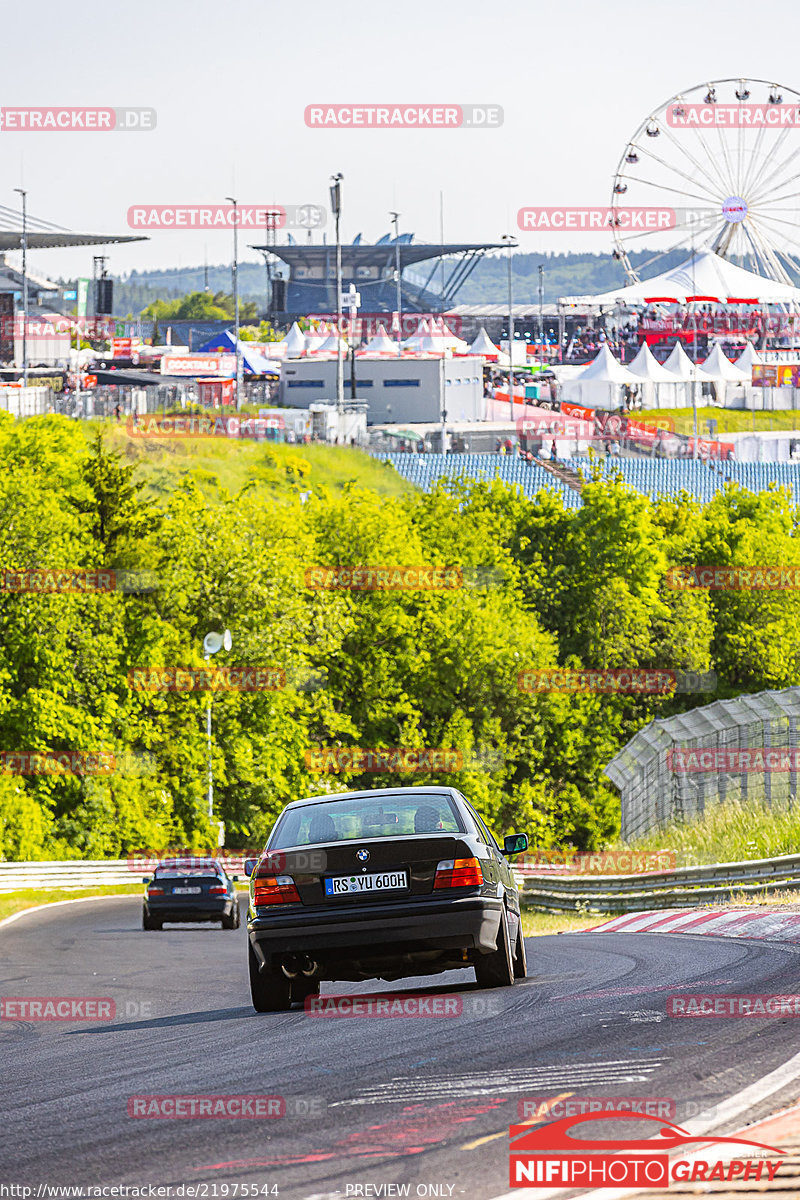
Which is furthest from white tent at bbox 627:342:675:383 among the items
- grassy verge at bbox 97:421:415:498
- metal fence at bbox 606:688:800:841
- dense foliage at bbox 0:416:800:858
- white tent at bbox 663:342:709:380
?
metal fence at bbox 606:688:800:841

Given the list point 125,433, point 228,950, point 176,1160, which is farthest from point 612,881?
point 125,433

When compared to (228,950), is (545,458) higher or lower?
higher

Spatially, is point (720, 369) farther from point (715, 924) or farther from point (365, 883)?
point (365, 883)

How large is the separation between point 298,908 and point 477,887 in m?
1.03

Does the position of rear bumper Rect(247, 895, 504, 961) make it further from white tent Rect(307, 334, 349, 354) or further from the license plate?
white tent Rect(307, 334, 349, 354)

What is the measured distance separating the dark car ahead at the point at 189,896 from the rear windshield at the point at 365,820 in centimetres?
1555

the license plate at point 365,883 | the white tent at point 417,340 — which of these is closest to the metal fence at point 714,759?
the license plate at point 365,883

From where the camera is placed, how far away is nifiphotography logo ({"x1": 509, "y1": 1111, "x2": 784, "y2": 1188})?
495 centimetres

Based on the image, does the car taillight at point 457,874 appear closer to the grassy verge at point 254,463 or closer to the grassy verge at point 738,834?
the grassy verge at point 738,834

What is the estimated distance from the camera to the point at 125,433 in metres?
71.2

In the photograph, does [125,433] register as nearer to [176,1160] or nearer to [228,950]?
[228,950]

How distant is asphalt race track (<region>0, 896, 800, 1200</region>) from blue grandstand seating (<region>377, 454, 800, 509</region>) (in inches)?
2407

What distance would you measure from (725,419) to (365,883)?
104 metres

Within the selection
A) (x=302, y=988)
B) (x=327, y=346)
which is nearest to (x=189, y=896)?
(x=302, y=988)
